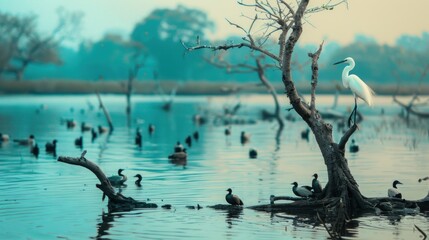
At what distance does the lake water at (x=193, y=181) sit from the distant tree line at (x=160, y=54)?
62038mm

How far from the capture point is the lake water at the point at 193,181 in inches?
723

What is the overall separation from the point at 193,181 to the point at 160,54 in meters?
115

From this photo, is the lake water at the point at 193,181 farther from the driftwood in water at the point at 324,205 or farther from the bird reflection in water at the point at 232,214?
the driftwood in water at the point at 324,205

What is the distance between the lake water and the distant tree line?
62038mm

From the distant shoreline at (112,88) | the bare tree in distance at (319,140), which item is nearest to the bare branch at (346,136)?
the bare tree in distance at (319,140)

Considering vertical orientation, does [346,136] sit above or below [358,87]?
below

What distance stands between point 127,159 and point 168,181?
7.28 m

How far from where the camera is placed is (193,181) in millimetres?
25875

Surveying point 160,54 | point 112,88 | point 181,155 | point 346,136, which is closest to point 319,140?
point 346,136

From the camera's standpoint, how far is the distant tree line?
124 m

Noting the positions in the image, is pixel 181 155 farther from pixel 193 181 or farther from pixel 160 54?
pixel 160 54

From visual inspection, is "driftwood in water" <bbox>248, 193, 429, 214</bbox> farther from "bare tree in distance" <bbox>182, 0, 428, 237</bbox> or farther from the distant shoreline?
the distant shoreline

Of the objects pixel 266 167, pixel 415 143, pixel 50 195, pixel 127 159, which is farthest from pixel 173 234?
pixel 415 143

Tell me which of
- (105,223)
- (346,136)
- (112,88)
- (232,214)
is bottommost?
(105,223)
